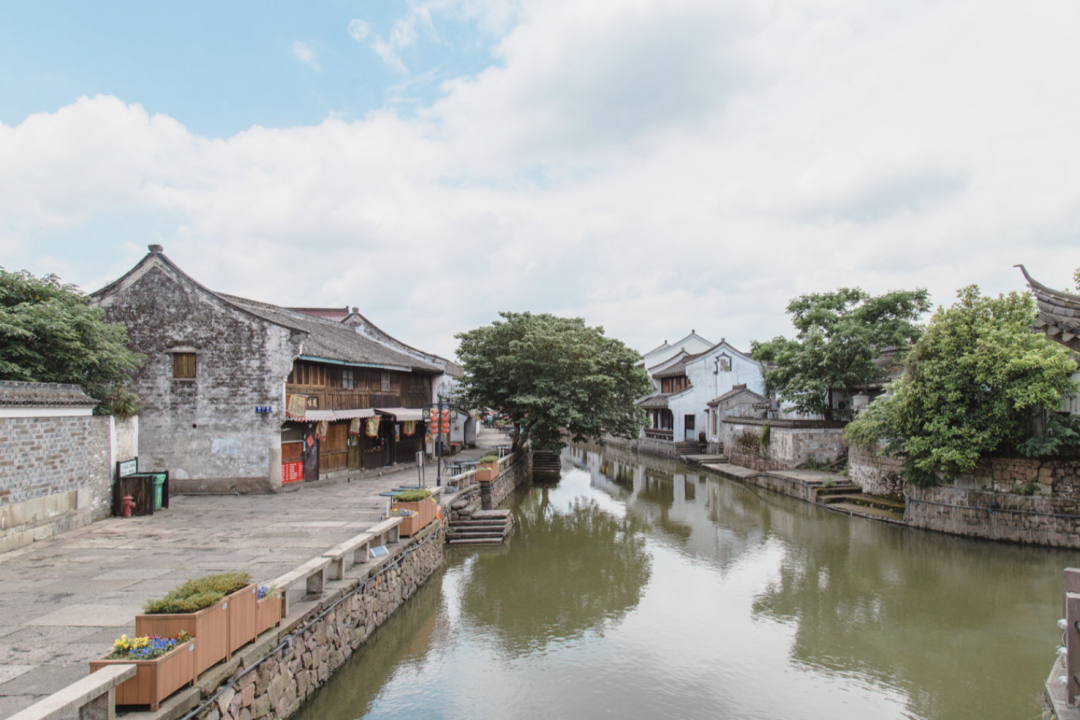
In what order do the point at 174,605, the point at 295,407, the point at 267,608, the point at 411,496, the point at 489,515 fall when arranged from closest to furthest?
the point at 174,605 < the point at 267,608 < the point at 411,496 < the point at 489,515 < the point at 295,407

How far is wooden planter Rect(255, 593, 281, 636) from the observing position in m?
7.77

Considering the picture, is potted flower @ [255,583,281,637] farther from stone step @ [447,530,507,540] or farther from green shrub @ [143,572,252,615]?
stone step @ [447,530,507,540]

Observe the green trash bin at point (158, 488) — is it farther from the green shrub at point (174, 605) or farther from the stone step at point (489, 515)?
the green shrub at point (174, 605)

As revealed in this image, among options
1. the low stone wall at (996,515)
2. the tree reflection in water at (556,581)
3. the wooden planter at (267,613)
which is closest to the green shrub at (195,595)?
the wooden planter at (267,613)

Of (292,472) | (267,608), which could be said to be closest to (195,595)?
(267,608)

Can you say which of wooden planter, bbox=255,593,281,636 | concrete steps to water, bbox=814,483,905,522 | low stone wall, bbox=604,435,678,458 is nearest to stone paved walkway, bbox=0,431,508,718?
wooden planter, bbox=255,593,281,636

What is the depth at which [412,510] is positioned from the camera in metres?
14.4

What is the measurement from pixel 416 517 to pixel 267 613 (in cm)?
640

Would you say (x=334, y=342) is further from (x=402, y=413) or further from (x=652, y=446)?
(x=652, y=446)

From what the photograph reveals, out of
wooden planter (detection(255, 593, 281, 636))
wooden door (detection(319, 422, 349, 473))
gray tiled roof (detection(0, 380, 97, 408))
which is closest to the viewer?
wooden planter (detection(255, 593, 281, 636))

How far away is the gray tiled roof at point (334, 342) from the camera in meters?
22.1

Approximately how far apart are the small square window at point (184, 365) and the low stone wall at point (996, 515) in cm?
2368

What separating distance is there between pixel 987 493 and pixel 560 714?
16.4 metres

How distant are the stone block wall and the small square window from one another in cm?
2377
